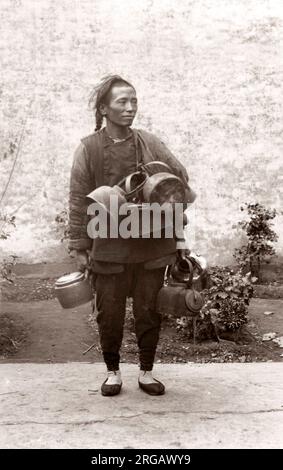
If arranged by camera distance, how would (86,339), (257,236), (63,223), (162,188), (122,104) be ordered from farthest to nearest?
(257,236) → (63,223) → (86,339) → (122,104) → (162,188)

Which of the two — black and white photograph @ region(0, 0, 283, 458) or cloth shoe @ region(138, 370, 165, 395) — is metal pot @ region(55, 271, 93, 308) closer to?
black and white photograph @ region(0, 0, 283, 458)

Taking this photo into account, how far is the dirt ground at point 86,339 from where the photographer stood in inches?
209

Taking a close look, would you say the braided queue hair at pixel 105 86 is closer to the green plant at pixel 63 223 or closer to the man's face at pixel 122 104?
the man's face at pixel 122 104

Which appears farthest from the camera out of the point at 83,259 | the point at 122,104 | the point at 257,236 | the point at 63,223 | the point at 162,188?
the point at 257,236

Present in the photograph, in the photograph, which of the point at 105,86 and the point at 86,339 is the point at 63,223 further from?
the point at 105,86

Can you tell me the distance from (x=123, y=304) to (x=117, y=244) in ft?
1.19

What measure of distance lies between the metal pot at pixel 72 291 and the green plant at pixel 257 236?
3.80 metres

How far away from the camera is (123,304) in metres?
3.62

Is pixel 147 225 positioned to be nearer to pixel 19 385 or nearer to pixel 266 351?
pixel 19 385

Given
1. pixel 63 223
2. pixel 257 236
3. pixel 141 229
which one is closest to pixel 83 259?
pixel 141 229

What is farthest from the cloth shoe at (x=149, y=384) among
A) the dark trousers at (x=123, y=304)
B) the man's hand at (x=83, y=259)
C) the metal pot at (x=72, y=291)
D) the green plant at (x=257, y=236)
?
the green plant at (x=257, y=236)

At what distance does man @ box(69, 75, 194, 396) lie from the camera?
3.49m

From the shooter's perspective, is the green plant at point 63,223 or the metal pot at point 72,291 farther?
the green plant at point 63,223
